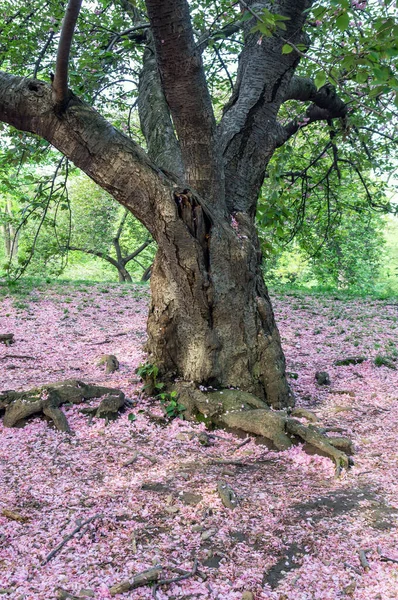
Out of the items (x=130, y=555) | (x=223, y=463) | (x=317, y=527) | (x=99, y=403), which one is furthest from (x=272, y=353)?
(x=130, y=555)

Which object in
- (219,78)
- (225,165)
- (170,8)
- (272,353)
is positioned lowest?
(272,353)

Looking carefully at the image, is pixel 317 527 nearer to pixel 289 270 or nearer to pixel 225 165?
pixel 225 165

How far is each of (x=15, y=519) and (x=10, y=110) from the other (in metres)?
3.14

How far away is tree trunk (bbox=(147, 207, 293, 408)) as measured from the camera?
424 cm

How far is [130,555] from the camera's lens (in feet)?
7.96

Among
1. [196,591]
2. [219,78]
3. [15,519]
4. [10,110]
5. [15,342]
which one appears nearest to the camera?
[196,591]

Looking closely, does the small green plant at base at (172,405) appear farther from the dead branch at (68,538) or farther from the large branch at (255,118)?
the large branch at (255,118)

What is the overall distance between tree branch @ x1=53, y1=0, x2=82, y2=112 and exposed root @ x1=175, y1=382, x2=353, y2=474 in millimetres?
2625

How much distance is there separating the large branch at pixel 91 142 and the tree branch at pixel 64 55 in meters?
0.12

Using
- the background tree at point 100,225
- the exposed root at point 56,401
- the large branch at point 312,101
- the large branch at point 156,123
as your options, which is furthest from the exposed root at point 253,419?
the background tree at point 100,225

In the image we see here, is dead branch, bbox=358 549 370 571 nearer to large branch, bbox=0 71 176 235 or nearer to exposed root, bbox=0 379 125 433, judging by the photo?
exposed root, bbox=0 379 125 433

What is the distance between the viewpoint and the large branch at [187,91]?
11.8 feet

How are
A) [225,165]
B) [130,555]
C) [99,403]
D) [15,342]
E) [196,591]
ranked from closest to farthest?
[196,591], [130,555], [99,403], [225,165], [15,342]

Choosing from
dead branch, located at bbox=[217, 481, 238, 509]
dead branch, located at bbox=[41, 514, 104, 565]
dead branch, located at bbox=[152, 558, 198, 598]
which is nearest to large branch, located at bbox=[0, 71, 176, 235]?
dead branch, located at bbox=[217, 481, 238, 509]
